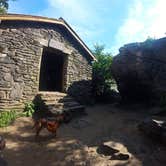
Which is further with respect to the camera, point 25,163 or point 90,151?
point 90,151

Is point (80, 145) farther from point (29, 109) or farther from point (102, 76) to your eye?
point (102, 76)

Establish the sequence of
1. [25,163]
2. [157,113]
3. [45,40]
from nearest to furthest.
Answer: [25,163], [157,113], [45,40]

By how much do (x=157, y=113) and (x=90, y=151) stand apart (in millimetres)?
4328

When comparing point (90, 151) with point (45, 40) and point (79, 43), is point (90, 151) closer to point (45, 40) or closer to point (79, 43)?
point (45, 40)

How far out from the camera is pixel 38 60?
35.9 feet

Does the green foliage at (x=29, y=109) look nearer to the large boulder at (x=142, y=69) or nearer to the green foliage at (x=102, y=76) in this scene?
the large boulder at (x=142, y=69)

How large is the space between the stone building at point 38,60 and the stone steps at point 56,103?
0.17m

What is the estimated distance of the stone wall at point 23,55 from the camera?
957 cm

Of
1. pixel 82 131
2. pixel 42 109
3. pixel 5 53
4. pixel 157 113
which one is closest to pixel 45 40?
pixel 5 53

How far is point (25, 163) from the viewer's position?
632 cm

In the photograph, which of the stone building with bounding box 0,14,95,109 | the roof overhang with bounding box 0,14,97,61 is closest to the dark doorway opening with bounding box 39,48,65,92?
the stone building with bounding box 0,14,95,109

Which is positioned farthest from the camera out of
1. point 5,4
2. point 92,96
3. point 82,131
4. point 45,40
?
point 5,4

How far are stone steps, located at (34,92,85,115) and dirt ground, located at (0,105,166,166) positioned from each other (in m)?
0.72

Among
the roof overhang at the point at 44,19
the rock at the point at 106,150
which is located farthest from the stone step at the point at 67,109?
the roof overhang at the point at 44,19
